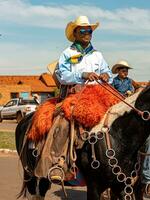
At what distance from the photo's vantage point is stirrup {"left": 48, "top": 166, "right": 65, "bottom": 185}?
598 cm

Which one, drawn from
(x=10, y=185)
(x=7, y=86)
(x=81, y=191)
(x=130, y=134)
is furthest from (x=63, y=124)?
(x=7, y=86)

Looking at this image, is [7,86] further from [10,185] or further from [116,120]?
[116,120]

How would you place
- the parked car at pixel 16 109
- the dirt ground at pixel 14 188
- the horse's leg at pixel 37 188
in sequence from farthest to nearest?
the parked car at pixel 16 109
the dirt ground at pixel 14 188
the horse's leg at pixel 37 188

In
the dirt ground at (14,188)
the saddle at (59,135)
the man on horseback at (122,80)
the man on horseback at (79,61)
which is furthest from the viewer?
the dirt ground at (14,188)

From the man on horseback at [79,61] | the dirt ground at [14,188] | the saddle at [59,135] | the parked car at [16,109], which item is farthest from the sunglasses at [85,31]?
the parked car at [16,109]

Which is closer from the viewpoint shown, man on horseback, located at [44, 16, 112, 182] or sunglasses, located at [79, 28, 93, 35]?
man on horseback, located at [44, 16, 112, 182]

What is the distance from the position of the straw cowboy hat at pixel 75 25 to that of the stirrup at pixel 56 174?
1747 millimetres

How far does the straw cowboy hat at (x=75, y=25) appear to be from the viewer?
648 cm

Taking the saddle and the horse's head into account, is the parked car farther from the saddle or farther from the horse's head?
the horse's head

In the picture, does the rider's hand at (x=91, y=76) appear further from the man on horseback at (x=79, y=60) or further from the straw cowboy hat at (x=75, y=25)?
the straw cowboy hat at (x=75, y=25)

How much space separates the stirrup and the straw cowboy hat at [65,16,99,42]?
1747 mm

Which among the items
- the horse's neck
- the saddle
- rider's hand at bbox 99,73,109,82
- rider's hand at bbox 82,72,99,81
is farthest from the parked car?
the horse's neck

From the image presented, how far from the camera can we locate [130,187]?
5656mm

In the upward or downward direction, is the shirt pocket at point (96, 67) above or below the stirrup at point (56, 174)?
above
